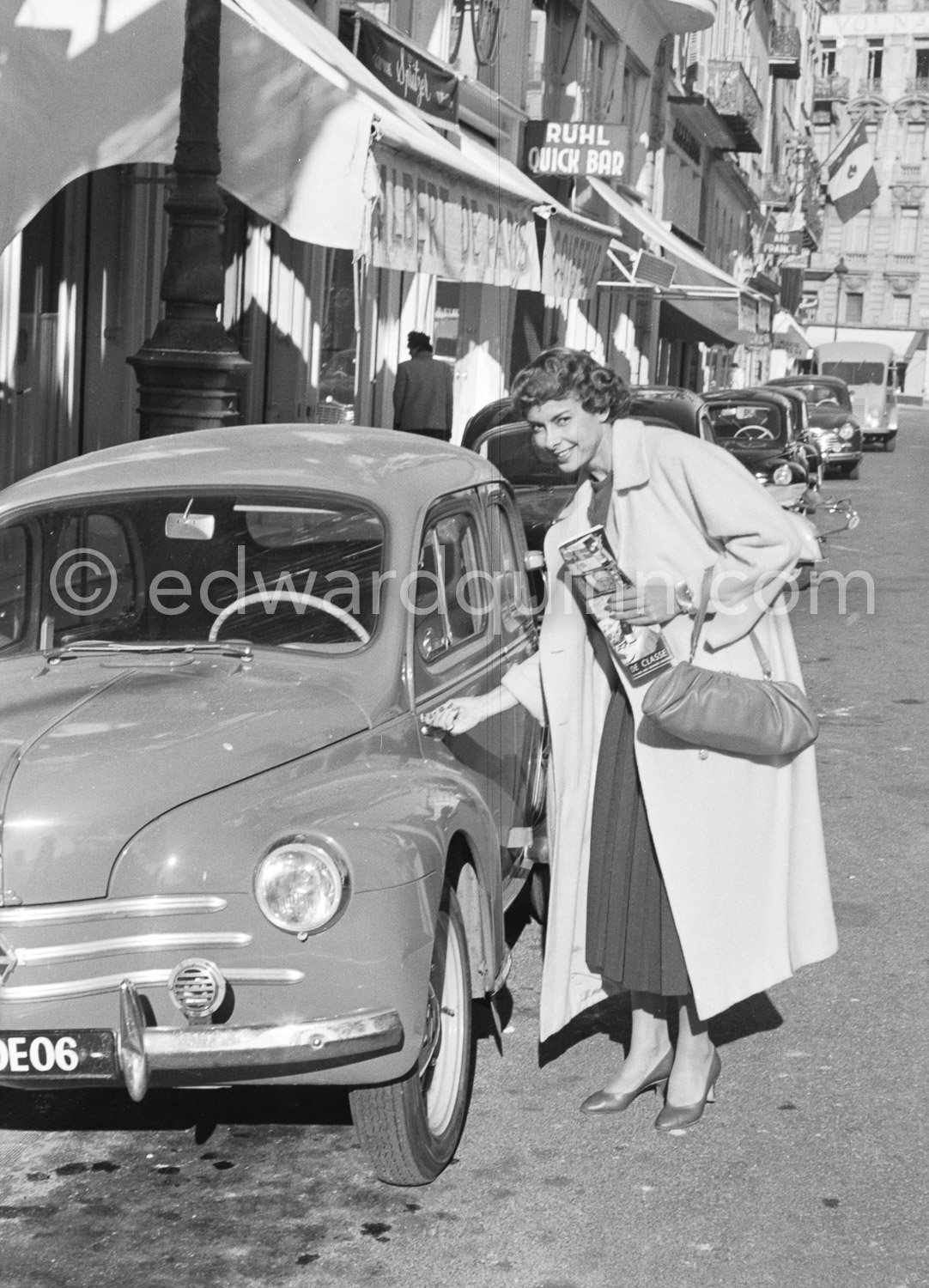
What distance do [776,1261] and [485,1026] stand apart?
1602mm

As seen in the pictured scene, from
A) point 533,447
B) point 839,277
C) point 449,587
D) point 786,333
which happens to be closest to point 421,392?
point 533,447

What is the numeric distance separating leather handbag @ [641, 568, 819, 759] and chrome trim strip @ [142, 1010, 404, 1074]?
A: 96 cm

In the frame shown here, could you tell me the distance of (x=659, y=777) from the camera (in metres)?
4.31

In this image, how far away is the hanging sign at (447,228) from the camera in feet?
32.2

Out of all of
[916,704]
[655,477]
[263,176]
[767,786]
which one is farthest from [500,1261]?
[916,704]

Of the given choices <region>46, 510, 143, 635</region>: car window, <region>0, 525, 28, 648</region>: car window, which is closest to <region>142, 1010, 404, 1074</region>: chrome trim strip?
<region>46, 510, 143, 635</region>: car window

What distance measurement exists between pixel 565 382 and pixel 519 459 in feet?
23.5

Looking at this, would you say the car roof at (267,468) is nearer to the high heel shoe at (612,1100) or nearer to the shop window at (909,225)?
the high heel shoe at (612,1100)

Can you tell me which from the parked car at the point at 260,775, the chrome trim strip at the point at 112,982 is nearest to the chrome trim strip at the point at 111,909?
the parked car at the point at 260,775

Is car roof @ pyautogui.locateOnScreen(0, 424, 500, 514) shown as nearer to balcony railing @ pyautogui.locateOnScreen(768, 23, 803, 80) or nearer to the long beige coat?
the long beige coat

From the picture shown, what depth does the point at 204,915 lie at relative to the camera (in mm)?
3674

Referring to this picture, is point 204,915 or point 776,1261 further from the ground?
point 204,915

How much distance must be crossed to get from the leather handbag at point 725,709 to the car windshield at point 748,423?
1806cm

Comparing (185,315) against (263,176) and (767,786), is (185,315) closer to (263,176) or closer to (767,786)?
(263,176)
